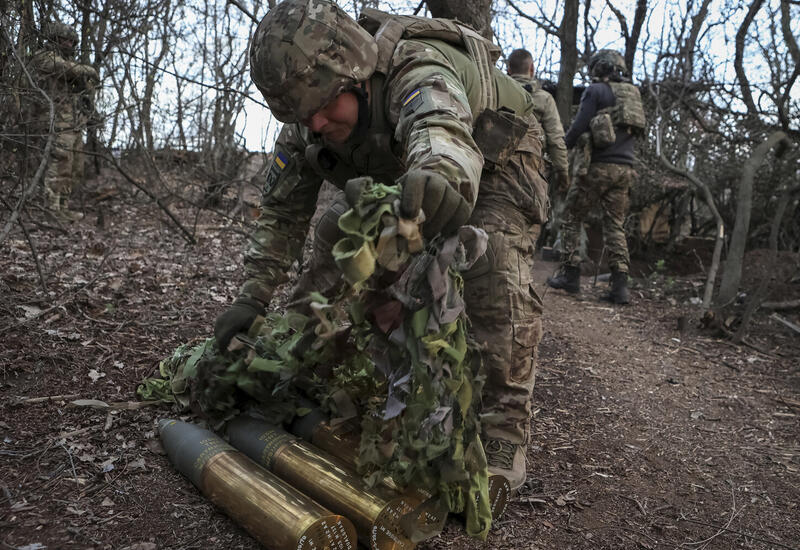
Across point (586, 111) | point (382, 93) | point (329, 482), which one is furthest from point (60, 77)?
point (586, 111)

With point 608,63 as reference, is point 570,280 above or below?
below

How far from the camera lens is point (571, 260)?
655 cm

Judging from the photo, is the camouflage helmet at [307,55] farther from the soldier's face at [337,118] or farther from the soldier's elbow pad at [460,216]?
the soldier's elbow pad at [460,216]

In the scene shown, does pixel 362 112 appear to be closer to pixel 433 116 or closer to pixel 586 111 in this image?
pixel 433 116

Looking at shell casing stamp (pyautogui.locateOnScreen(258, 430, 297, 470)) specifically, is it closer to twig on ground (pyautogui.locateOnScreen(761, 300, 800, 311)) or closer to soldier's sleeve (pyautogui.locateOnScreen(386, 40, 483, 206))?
soldier's sleeve (pyautogui.locateOnScreen(386, 40, 483, 206))

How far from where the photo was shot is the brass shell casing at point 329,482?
196 cm

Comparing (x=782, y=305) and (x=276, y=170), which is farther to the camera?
(x=782, y=305)

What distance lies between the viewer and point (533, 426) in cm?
323

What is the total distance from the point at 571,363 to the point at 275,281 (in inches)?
93.8

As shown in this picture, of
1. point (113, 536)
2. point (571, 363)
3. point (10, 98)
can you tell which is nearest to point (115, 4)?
point (10, 98)

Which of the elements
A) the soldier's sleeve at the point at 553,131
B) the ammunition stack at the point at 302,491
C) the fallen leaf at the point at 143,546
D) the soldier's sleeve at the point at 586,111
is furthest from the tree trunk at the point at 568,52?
the fallen leaf at the point at 143,546

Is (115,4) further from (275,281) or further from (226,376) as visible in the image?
(226,376)

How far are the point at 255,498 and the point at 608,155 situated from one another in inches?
215

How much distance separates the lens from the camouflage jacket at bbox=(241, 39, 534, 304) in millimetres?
1834
